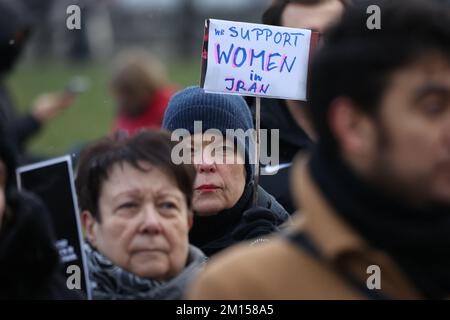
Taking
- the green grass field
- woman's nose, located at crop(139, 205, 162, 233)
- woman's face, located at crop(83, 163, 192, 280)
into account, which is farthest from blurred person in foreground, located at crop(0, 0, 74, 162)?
woman's nose, located at crop(139, 205, 162, 233)

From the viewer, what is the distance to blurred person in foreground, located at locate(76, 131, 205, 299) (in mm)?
3807

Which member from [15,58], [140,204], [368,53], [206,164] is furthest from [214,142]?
[15,58]

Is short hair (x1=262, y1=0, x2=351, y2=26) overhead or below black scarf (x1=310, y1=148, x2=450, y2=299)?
overhead

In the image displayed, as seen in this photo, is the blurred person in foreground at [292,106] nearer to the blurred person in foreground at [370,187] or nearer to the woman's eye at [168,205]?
the woman's eye at [168,205]

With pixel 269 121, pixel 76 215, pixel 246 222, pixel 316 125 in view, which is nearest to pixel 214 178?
pixel 246 222

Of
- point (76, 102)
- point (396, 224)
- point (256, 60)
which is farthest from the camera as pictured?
point (76, 102)

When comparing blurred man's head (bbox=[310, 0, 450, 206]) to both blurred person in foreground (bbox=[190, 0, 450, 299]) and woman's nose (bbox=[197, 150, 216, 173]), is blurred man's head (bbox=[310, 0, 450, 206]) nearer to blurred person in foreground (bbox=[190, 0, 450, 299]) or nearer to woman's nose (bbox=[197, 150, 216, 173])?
blurred person in foreground (bbox=[190, 0, 450, 299])

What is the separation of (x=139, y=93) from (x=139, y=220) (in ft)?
19.8

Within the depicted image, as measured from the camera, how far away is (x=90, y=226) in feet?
13.3

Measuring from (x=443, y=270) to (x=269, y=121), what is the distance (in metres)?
2.51

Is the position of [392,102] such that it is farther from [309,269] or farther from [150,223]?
[150,223]

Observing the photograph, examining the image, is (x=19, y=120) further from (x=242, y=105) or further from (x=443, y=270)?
(x=443, y=270)

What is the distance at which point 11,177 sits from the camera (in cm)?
372

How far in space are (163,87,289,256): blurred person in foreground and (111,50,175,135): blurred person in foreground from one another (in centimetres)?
491
